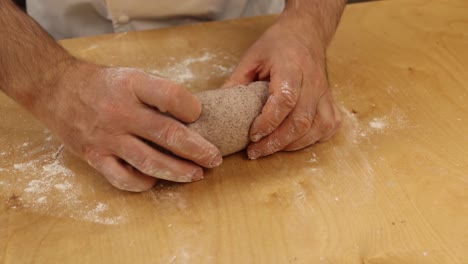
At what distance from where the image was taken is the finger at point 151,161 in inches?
42.2

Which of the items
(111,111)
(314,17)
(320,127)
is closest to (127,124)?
(111,111)

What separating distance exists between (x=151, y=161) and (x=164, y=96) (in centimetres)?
16

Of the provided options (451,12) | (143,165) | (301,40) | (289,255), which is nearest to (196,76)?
(301,40)

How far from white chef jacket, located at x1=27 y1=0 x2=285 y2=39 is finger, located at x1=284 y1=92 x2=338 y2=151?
663 millimetres

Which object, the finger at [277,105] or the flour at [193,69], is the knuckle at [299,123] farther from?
the flour at [193,69]

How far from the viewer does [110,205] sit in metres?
1.12

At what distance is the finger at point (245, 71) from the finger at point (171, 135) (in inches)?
11.2

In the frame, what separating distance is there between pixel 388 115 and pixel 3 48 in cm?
103

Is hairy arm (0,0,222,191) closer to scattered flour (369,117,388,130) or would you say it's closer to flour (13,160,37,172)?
flour (13,160,37,172)

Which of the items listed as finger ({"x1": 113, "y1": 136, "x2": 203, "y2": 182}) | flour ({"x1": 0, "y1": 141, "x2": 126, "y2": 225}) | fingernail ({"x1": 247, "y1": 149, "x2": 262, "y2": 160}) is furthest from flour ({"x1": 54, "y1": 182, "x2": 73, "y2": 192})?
fingernail ({"x1": 247, "y1": 149, "x2": 262, "y2": 160})

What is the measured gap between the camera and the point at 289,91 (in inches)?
46.4

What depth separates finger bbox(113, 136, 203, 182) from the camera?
1072 millimetres

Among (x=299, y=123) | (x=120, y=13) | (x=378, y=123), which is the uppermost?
(x=120, y=13)

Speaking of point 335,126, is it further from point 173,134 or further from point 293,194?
point 173,134
